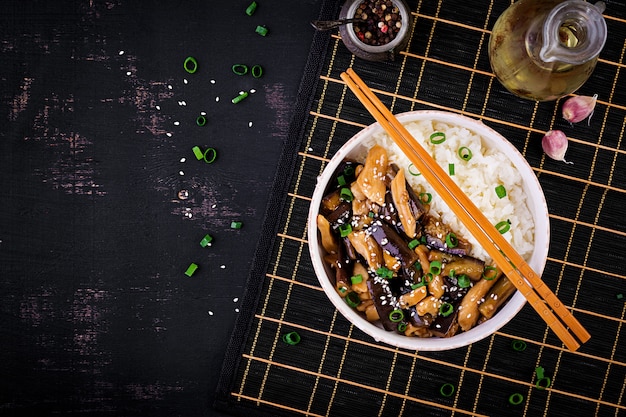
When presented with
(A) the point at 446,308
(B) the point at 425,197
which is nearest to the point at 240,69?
(B) the point at 425,197

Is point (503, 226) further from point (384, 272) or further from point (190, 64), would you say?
point (190, 64)

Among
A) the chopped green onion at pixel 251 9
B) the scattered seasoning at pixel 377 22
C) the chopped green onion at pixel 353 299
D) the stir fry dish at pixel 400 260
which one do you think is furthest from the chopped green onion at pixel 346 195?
the chopped green onion at pixel 251 9

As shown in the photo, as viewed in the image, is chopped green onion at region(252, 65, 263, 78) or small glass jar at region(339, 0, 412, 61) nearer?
small glass jar at region(339, 0, 412, 61)

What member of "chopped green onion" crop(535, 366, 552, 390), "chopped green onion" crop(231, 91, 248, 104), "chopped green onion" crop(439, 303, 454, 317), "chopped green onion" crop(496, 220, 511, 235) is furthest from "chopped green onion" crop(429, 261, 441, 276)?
"chopped green onion" crop(231, 91, 248, 104)

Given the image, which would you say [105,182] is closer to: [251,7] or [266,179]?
[266,179]

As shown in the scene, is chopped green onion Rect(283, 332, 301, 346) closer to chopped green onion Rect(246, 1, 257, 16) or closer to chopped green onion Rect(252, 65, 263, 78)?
chopped green onion Rect(252, 65, 263, 78)

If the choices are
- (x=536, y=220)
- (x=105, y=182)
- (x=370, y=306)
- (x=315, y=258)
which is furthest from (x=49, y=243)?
(x=536, y=220)
